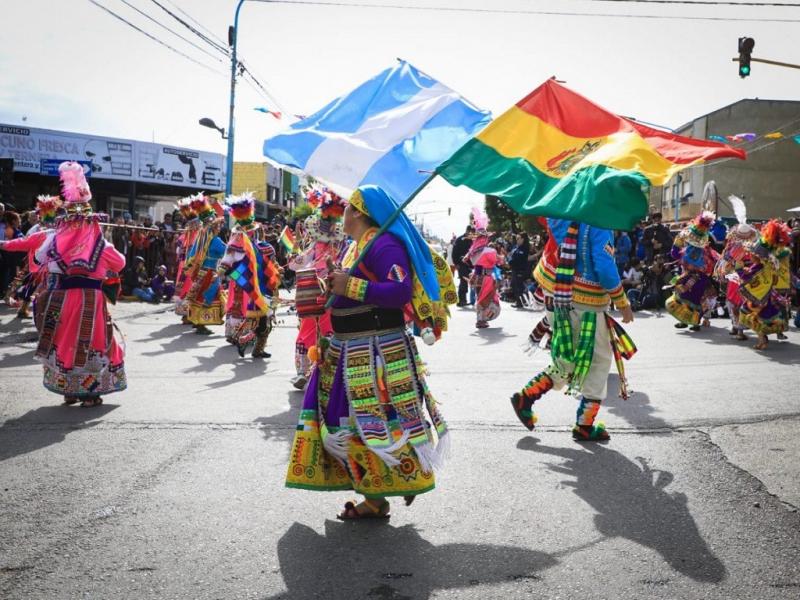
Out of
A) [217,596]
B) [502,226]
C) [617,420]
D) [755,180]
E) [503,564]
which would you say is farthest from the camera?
[502,226]

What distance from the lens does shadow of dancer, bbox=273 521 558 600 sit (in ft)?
10.8

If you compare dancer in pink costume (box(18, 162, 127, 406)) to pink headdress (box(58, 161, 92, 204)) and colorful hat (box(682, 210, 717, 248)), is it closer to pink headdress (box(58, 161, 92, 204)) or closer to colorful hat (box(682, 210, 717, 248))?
pink headdress (box(58, 161, 92, 204))

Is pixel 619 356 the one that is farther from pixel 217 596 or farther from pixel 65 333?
pixel 65 333

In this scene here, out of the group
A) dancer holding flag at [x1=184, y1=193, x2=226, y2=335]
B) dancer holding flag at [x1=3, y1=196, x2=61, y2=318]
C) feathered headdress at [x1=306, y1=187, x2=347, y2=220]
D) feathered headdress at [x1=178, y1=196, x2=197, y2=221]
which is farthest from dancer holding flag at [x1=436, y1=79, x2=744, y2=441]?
feathered headdress at [x1=178, y1=196, x2=197, y2=221]

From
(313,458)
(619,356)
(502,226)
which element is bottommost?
(313,458)

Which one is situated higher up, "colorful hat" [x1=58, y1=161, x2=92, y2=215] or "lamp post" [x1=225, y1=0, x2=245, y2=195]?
"lamp post" [x1=225, y1=0, x2=245, y2=195]

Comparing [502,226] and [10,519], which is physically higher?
[502,226]

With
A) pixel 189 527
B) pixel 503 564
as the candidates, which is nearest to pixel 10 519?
pixel 189 527

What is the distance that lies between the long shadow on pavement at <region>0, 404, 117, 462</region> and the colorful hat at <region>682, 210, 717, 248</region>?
10.0 m

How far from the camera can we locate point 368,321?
4.03 metres

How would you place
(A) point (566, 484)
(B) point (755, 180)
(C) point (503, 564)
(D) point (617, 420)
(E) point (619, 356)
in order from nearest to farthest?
(C) point (503, 564) → (A) point (566, 484) → (E) point (619, 356) → (D) point (617, 420) → (B) point (755, 180)

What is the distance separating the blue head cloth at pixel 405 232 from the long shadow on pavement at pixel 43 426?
10.7 feet

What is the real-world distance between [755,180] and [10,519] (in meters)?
46.7

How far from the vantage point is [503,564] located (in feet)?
11.7
